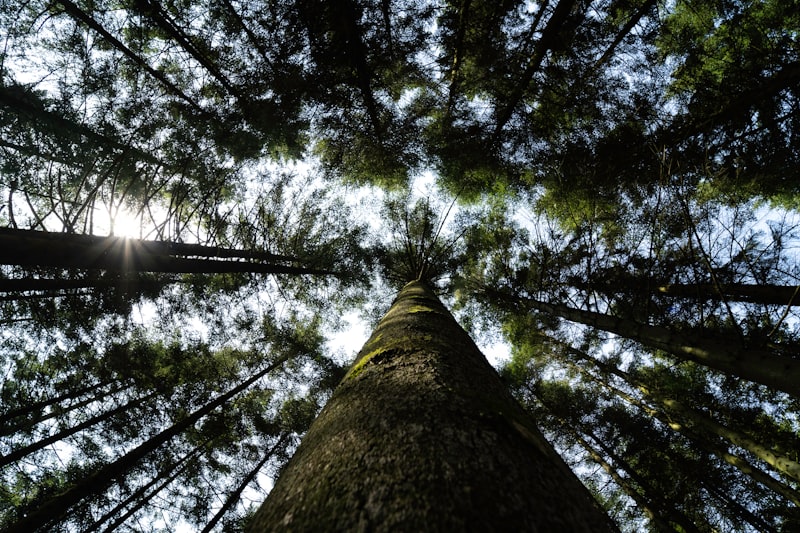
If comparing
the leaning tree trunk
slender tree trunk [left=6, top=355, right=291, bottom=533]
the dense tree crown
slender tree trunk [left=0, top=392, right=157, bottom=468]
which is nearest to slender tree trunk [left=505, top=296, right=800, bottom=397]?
the dense tree crown

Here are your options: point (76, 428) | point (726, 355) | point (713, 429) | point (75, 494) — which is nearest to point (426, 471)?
point (726, 355)

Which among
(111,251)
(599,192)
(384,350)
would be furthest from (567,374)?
(111,251)

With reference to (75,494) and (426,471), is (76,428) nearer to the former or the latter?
(75,494)

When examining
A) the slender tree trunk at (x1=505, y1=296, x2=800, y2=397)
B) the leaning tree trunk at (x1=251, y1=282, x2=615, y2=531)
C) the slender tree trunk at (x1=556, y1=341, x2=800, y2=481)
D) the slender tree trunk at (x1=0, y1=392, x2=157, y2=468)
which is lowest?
the slender tree trunk at (x1=0, y1=392, x2=157, y2=468)

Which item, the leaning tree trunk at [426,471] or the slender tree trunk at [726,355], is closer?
the leaning tree trunk at [426,471]

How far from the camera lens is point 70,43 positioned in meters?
6.84

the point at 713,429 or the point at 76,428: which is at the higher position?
the point at 713,429

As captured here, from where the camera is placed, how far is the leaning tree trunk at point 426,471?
0.76 metres

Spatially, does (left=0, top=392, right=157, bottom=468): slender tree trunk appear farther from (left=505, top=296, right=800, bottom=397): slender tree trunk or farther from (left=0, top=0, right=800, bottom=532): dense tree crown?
(left=505, top=296, right=800, bottom=397): slender tree trunk

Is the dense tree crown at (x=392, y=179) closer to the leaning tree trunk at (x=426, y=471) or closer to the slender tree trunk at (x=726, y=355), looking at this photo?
the slender tree trunk at (x=726, y=355)

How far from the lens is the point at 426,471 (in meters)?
0.88

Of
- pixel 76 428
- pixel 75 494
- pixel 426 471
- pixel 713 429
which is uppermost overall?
pixel 426 471

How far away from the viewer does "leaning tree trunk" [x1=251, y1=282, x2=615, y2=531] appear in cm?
76

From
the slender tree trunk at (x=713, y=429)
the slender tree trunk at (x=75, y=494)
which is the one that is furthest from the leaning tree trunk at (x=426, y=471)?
the slender tree trunk at (x=75, y=494)
